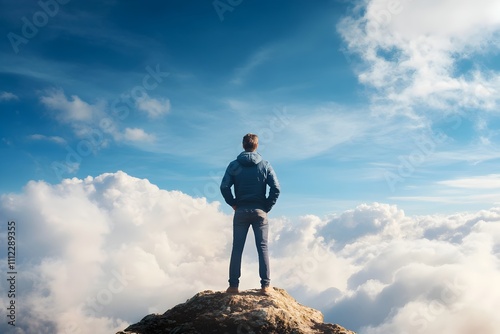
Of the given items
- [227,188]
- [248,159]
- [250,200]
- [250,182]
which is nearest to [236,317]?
[250,200]

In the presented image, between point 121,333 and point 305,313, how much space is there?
5.93 metres

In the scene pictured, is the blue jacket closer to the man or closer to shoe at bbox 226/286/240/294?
→ the man

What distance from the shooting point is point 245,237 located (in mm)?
12797

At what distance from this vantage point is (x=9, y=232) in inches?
945

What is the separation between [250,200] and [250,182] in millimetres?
603

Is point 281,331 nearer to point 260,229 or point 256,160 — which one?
point 260,229

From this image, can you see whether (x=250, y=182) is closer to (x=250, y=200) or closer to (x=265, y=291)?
(x=250, y=200)

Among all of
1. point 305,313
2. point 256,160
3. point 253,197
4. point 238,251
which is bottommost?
point 305,313

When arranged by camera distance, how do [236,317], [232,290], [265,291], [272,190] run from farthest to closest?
1. [272,190]
2. [232,290]
3. [265,291]
4. [236,317]

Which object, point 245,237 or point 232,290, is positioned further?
point 245,237

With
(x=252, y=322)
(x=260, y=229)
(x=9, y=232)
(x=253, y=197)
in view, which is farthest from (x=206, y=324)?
(x=9, y=232)

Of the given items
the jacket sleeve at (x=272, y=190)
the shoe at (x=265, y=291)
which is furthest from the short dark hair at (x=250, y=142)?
the shoe at (x=265, y=291)

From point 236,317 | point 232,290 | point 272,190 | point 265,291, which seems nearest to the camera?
point 236,317

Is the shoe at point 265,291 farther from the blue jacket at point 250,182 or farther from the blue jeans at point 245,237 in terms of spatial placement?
the blue jacket at point 250,182
